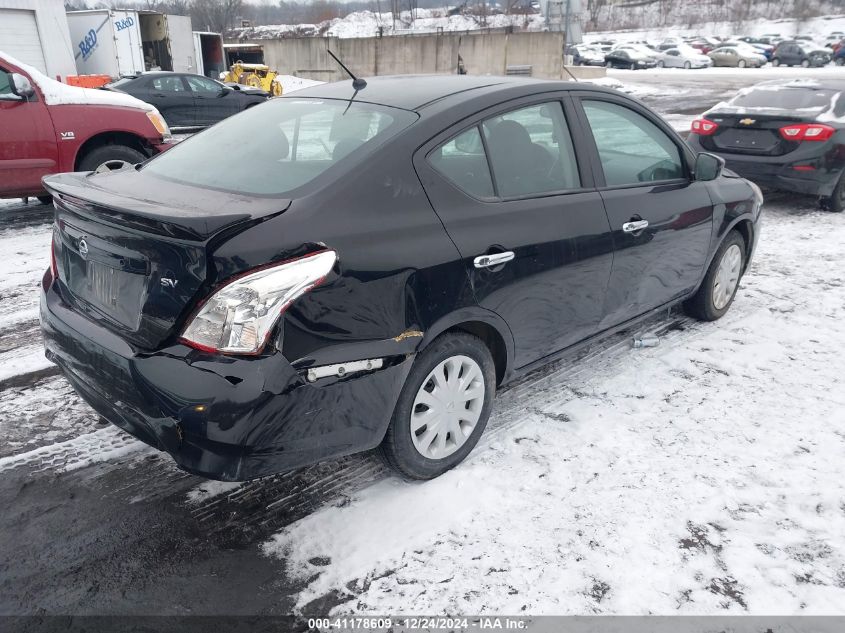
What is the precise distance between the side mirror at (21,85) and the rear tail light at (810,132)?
840 centimetres

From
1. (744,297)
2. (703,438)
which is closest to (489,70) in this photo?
(744,297)

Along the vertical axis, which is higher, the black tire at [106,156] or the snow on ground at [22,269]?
the black tire at [106,156]

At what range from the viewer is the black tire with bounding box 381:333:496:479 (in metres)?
2.71

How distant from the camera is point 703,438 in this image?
131 inches

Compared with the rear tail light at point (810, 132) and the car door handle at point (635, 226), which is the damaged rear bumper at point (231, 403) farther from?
the rear tail light at point (810, 132)

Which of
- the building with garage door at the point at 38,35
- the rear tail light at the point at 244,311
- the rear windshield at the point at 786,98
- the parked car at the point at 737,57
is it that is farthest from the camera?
the parked car at the point at 737,57

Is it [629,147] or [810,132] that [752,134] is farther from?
[629,147]

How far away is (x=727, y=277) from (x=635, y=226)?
Answer: 1.62m

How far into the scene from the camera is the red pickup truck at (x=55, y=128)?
6566 mm

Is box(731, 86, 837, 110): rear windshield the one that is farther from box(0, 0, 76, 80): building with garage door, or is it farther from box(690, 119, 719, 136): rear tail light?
box(0, 0, 76, 80): building with garage door

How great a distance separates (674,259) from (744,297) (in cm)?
170

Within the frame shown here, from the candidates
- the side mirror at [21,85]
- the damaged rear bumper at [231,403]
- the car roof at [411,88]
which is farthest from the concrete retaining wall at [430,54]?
the damaged rear bumper at [231,403]

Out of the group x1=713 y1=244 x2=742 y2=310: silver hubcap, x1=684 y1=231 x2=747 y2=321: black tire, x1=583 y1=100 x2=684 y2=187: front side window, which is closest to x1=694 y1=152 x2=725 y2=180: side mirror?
x1=583 y1=100 x2=684 y2=187: front side window

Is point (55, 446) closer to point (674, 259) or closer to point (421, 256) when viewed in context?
point (421, 256)
